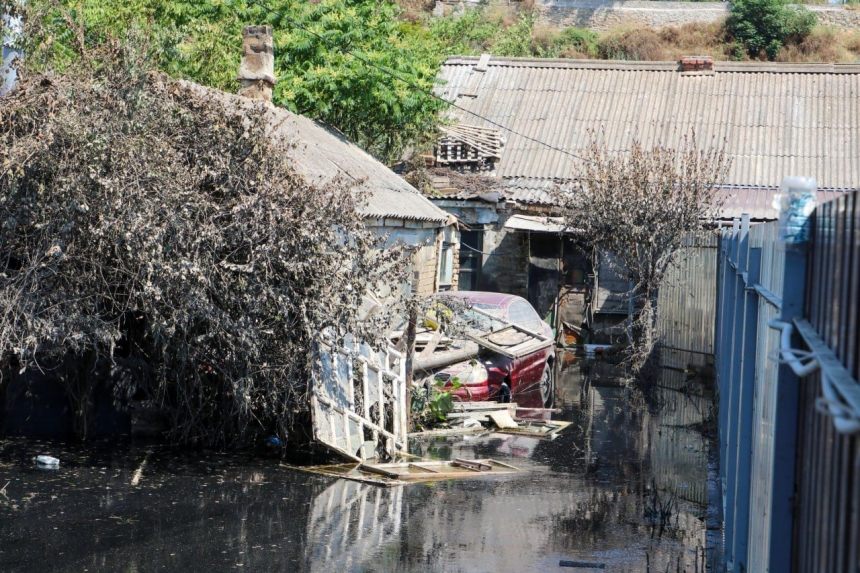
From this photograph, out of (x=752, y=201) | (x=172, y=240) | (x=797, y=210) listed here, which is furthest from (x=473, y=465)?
(x=752, y=201)

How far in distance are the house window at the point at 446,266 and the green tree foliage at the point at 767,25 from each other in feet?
78.1

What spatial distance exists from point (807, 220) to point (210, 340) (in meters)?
8.05

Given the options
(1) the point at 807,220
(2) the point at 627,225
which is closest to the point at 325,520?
(1) the point at 807,220

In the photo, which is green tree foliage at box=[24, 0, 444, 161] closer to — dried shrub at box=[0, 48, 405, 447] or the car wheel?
the car wheel

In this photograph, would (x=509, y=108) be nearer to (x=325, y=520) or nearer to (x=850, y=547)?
(x=325, y=520)

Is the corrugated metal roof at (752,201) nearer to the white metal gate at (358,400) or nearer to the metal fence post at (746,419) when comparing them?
the white metal gate at (358,400)

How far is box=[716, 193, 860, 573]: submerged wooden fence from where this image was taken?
87.7 inches

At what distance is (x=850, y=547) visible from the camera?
218 centimetres

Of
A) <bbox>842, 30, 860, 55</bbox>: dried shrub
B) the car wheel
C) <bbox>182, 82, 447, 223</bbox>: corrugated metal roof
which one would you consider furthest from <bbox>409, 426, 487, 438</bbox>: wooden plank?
<bbox>842, 30, 860, 55</bbox>: dried shrub

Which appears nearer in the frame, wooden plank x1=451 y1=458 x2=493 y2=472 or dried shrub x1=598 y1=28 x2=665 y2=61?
wooden plank x1=451 y1=458 x2=493 y2=472

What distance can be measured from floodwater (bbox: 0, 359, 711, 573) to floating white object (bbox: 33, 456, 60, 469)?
0.35 ft

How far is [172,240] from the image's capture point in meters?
9.77

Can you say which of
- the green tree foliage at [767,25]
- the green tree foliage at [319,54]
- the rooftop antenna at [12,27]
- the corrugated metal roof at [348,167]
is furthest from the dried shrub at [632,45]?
the rooftop antenna at [12,27]

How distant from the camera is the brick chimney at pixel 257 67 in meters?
17.3
